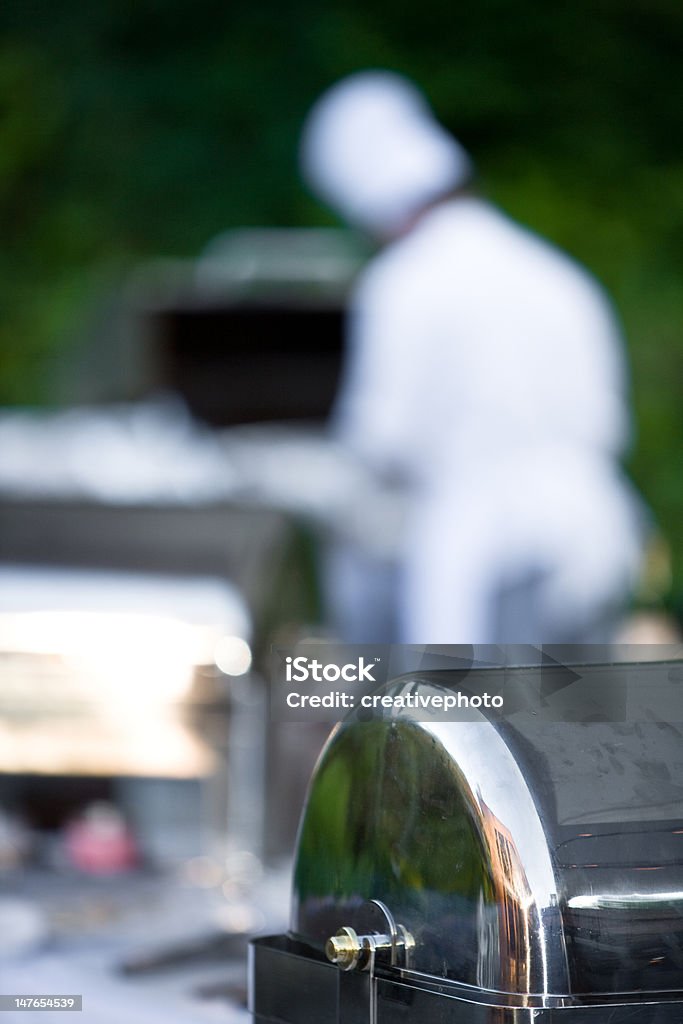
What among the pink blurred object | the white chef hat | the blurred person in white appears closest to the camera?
the pink blurred object

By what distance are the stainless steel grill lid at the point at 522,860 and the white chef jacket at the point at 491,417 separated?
153 cm

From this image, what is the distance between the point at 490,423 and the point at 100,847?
104 centimetres

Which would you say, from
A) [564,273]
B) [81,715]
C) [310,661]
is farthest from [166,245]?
[310,661]

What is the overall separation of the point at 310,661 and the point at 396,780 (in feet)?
0.21

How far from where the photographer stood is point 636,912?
49cm

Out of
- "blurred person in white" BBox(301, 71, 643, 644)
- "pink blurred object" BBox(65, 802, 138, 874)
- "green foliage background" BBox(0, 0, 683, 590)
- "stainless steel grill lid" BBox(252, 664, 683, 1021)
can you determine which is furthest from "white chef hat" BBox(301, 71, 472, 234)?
"green foliage background" BBox(0, 0, 683, 590)

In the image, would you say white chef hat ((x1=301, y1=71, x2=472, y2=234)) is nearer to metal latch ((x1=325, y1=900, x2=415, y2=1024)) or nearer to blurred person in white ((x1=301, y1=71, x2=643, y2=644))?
blurred person in white ((x1=301, y1=71, x2=643, y2=644))

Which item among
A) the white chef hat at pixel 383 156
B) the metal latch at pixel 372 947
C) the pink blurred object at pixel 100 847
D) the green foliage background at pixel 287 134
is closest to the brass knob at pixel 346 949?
the metal latch at pixel 372 947

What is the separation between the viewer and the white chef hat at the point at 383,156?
2.28 m

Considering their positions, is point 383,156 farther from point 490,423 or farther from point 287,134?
point 287,134

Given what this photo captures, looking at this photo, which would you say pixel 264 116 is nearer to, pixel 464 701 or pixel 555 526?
pixel 555 526

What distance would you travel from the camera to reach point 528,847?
490 millimetres

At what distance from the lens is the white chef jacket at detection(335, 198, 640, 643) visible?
6.92ft

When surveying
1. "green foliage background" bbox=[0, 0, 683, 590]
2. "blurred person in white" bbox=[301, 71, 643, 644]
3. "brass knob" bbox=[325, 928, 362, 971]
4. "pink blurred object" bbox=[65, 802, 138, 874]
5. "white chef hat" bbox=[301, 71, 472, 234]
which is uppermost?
"green foliage background" bbox=[0, 0, 683, 590]
